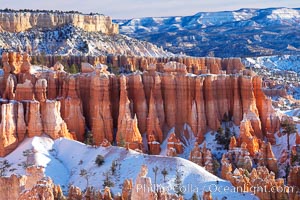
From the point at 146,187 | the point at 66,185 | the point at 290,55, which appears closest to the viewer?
the point at 146,187

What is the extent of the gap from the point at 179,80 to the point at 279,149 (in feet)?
37.1

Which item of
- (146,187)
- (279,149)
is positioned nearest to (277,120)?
(279,149)

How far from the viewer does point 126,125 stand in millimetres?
55750

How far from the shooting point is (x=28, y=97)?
54.2 meters

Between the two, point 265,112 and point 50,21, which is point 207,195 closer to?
point 265,112

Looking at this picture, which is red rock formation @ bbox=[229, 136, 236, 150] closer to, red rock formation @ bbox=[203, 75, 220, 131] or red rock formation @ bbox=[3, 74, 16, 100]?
red rock formation @ bbox=[203, 75, 220, 131]

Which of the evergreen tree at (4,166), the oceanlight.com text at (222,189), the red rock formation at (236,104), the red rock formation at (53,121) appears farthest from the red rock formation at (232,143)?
the evergreen tree at (4,166)

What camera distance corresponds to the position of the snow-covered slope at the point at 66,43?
123m

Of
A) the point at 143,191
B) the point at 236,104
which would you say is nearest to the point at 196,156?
the point at 236,104

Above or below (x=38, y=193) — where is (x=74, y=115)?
below

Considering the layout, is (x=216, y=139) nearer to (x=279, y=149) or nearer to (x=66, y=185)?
(x=279, y=149)

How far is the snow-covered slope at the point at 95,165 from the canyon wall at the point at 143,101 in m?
5.34

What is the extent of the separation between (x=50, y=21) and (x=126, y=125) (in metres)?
91.7

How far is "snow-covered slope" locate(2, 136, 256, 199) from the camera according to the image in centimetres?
4012
